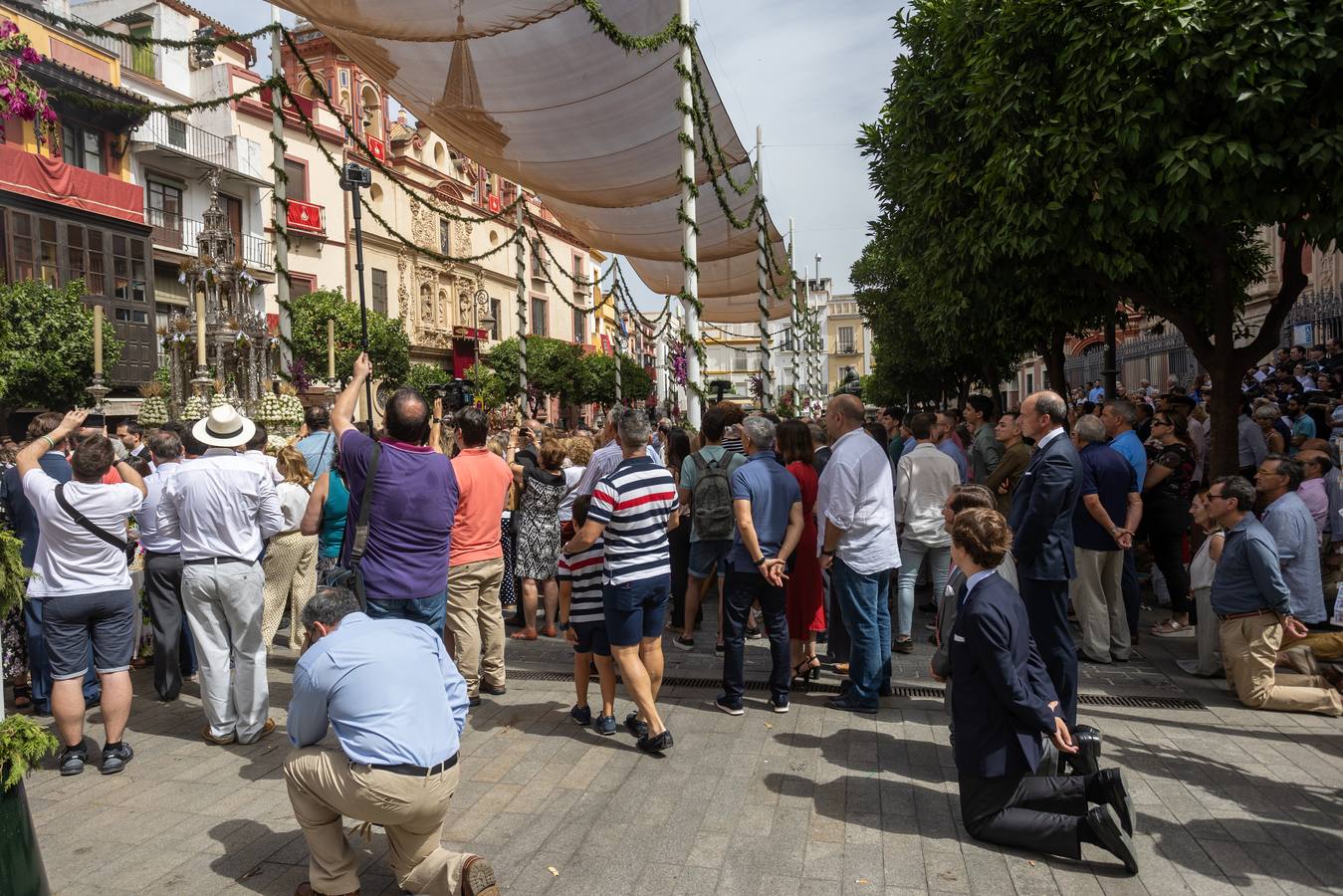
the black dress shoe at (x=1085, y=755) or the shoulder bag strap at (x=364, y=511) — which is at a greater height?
the shoulder bag strap at (x=364, y=511)

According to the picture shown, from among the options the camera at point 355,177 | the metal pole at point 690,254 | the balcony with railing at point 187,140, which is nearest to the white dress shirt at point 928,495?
the metal pole at point 690,254

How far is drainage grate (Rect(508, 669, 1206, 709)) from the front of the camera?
5871 millimetres

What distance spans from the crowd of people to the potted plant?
0.83 meters

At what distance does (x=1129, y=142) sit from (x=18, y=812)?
799 cm

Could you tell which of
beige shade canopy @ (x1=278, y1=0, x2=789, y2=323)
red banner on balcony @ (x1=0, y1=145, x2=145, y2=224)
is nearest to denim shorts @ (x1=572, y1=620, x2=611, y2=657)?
beige shade canopy @ (x1=278, y1=0, x2=789, y2=323)

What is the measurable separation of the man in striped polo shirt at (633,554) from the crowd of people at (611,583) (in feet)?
0.05

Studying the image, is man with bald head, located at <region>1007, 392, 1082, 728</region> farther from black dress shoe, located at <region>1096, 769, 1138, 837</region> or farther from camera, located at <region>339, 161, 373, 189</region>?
camera, located at <region>339, 161, 373, 189</region>

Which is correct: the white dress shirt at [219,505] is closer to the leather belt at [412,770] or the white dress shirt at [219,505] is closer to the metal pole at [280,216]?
the leather belt at [412,770]

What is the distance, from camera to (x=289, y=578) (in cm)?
729

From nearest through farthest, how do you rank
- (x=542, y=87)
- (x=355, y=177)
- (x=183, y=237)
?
(x=355, y=177)
(x=542, y=87)
(x=183, y=237)

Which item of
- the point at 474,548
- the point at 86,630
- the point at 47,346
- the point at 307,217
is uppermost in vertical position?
the point at 307,217

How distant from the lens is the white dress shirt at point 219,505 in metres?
5.13

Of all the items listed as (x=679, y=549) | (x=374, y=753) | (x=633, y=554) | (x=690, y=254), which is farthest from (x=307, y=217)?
(x=374, y=753)

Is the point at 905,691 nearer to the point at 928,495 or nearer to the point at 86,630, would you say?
the point at 928,495
